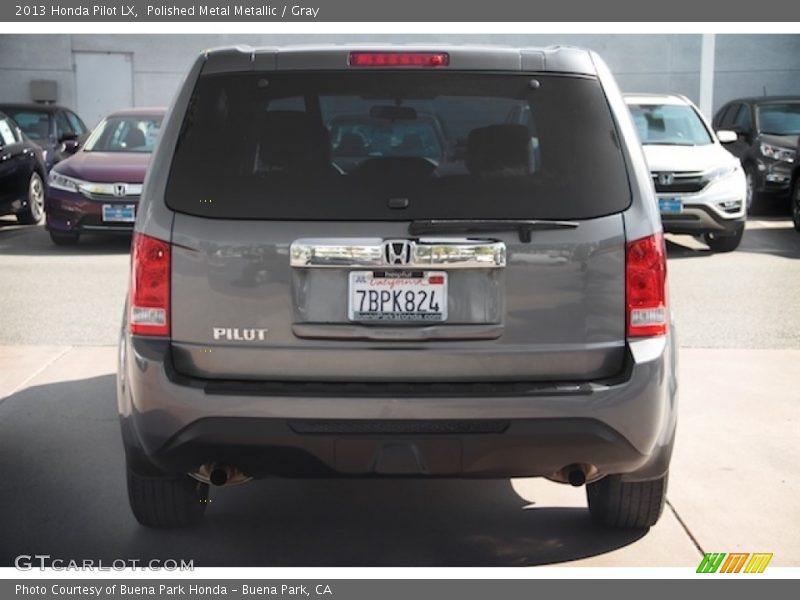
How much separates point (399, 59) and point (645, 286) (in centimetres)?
109

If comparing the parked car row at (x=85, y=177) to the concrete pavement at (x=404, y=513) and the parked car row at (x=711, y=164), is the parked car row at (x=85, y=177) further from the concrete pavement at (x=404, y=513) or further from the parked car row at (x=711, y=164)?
the concrete pavement at (x=404, y=513)

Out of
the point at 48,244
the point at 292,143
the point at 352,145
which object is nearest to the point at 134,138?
the point at 48,244

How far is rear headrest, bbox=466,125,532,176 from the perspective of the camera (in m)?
4.13

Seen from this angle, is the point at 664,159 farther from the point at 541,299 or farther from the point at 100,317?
the point at 541,299

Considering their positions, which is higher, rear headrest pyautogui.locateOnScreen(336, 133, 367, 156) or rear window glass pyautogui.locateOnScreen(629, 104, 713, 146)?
rear headrest pyautogui.locateOnScreen(336, 133, 367, 156)

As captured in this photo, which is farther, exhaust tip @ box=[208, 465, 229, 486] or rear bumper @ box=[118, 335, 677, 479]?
exhaust tip @ box=[208, 465, 229, 486]

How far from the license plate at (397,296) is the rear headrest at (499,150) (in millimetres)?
414

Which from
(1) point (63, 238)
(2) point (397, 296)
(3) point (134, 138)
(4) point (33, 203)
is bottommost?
(1) point (63, 238)

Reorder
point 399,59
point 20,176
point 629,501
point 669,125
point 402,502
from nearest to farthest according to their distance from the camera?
point 399,59, point 629,501, point 402,502, point 669,125, point 20,176

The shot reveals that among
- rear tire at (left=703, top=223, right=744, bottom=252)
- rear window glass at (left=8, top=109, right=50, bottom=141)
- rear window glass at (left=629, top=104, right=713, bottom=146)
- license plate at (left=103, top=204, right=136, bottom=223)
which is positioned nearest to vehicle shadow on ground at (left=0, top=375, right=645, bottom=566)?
license plate at (left=103, top=204, right=136, bottom=223)

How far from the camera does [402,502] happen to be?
5.14 metres

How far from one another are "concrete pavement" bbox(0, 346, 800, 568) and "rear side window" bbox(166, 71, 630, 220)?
1274mm

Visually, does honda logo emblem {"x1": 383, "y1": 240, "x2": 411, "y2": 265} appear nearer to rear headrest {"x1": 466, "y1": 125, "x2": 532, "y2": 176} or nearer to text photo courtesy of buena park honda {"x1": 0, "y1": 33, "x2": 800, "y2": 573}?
text photo courtesy of buena park honda {"x1": 0, "y1": 33, "x2": 800, "y2": 573}

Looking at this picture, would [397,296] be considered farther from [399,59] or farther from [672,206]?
[672,206]
